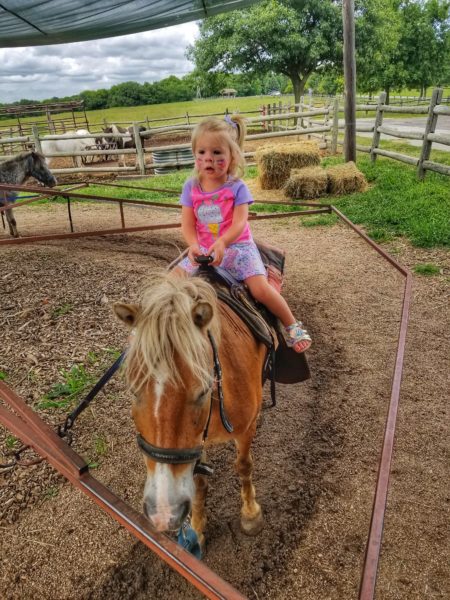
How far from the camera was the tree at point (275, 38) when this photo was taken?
23.0 m

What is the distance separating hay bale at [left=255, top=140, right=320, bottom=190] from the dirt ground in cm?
602

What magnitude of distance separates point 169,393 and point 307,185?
8585 millimetres

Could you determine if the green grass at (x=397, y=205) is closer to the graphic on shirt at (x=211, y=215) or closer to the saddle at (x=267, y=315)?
the saddle at (x=267, y=315)

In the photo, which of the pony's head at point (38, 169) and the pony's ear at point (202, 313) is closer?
the pony's ear at point (202, 313)

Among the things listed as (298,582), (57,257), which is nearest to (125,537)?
(298,582)

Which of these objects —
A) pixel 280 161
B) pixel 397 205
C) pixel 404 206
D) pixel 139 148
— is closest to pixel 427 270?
pixel 404 206

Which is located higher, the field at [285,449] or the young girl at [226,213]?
the young girl at [226,213]

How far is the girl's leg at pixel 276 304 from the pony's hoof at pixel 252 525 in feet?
3.54

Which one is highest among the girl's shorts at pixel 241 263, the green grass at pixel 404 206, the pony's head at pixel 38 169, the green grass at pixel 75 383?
the pony's head at pixel 38 169

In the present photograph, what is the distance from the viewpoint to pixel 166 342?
138 centimetres

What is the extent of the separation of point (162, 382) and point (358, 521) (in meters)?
1.77

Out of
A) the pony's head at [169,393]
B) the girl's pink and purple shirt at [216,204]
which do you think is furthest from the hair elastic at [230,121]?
the pony's head at [169,393]

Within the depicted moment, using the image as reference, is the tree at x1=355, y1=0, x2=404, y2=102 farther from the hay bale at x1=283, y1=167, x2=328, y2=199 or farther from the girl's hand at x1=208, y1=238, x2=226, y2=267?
the girl's hand at x1=208, y1=238, x2=226, y2=267

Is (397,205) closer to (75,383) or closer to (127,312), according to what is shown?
(75,383)
